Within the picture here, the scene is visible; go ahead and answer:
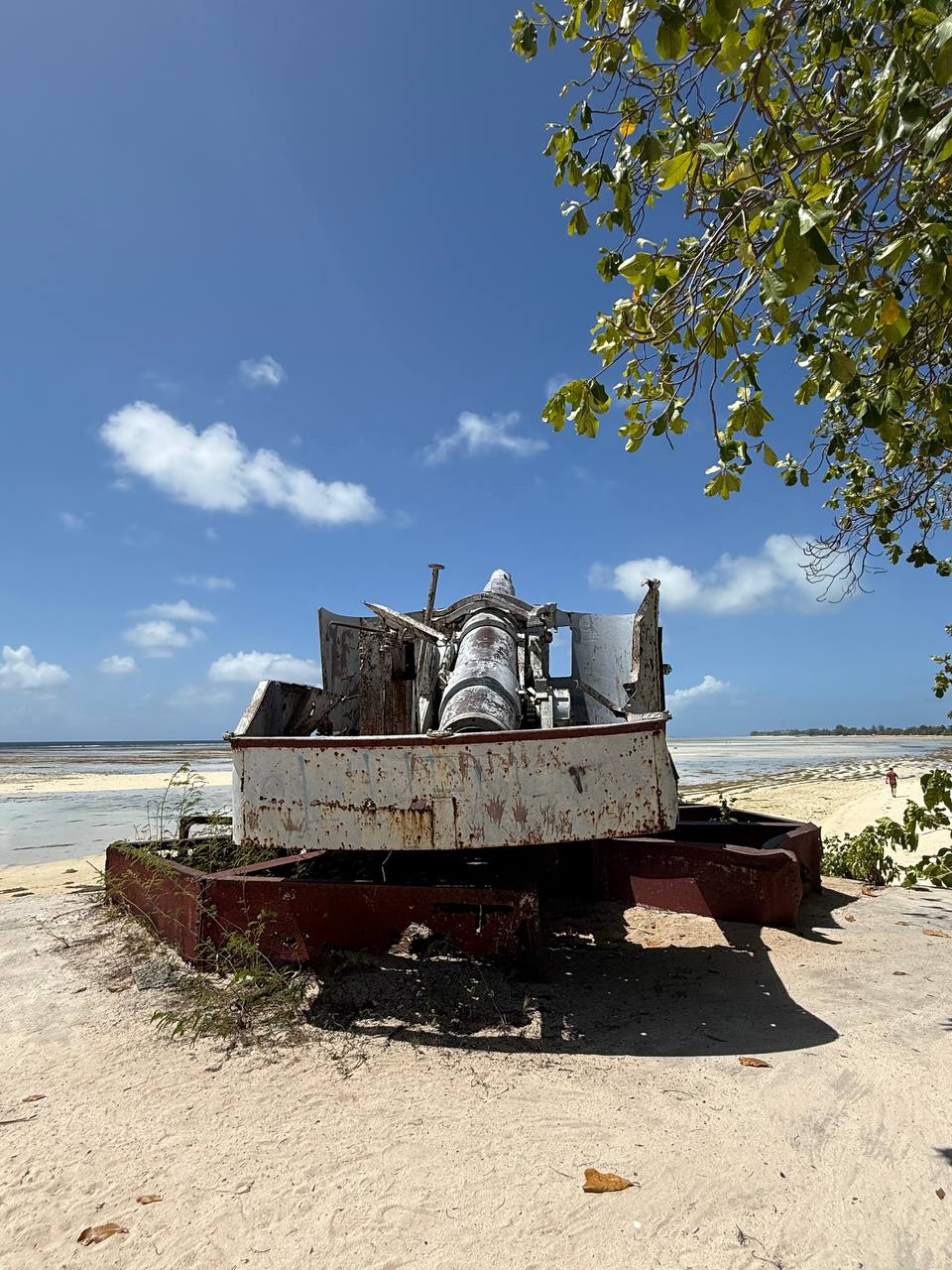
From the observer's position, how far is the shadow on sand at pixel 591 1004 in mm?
3100

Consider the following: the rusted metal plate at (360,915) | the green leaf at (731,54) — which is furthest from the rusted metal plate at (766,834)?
the green leaf at (731,54)

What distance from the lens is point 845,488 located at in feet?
21.0

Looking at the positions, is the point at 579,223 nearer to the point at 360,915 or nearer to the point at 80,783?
the point at 360,915

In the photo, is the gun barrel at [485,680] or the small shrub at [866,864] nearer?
the gun barrel at [485,680]

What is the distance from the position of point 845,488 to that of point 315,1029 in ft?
19.6

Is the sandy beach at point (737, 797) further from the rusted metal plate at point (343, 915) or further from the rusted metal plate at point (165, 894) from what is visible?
the rusted metal plate at point (343, 915)

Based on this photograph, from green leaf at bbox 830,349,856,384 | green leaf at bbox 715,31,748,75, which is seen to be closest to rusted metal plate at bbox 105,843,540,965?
green leaf at bbox 830,349,856,384

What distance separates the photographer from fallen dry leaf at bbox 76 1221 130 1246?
74.7 inches

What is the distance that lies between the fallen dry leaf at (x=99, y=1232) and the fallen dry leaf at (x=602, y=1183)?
1.27 metres

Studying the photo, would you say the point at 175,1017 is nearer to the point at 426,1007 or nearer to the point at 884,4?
the point at 426,1007

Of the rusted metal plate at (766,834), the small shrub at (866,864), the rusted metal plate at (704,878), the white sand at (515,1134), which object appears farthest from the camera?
the small shrub at (866,864)

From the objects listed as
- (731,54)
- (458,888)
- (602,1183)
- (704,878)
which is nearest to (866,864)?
(704,878)

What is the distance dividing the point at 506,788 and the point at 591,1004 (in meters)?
1.26

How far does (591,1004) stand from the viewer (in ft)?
11.6
